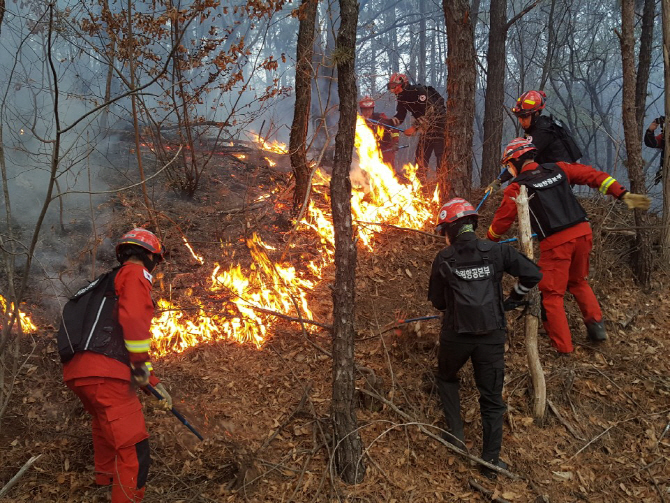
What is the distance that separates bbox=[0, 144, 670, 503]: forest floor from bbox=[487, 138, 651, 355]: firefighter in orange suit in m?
0.39

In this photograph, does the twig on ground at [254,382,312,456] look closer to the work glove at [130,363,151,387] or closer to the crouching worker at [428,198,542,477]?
the work glove at [130,363,151,387]

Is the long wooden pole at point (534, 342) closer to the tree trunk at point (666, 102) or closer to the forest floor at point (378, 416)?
the forest floor at point (378, 416)

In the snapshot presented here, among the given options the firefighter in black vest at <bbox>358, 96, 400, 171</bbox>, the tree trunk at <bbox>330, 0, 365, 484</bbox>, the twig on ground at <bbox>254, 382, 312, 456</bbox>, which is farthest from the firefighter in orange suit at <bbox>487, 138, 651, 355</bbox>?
the firefighter in black vest at <bbox>358, 96, 400, 171</bbox>

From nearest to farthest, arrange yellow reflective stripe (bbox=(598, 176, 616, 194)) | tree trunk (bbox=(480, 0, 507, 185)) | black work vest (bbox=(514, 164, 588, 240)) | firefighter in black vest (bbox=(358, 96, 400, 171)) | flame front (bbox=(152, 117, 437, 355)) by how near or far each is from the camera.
Answer: black work vest (bbox=(514, 164, 588, 240)) < yellow reflective stripe (bbox=(598, 176, 616, 194)) < flame front (bbox=(152, 117, 437, 355)) < tree trunk (bbox=(480, 0, 507, 185)) < firefighter in black vest (bbox=(358, 96, 400, 171))

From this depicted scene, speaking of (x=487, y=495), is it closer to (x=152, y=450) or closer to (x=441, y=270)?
(x=441, y=270)

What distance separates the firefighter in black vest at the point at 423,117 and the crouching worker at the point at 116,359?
5.50m

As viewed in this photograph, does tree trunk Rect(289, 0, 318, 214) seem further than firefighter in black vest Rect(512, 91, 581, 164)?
Yes

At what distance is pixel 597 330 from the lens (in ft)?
18.3

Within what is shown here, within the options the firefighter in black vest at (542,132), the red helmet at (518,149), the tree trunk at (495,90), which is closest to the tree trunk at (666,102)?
the firefighter in black vest at (542,132)

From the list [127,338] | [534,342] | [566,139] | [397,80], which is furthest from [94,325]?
[397,80]

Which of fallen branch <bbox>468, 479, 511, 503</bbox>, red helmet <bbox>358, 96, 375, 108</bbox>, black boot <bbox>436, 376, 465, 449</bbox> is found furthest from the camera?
A: red helmet <bbox>358, 96, 375, 108</bbox>

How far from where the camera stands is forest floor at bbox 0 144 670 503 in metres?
4.22

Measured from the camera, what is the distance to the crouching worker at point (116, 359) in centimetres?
378

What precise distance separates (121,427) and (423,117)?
6.82m
